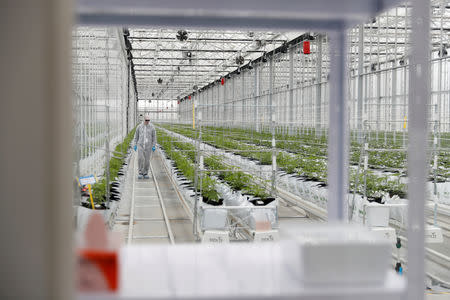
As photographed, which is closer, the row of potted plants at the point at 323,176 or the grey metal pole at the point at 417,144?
the grey metal pole at the point at 417,144

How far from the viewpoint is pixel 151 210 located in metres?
9.44

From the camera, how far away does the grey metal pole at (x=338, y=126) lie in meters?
2.06

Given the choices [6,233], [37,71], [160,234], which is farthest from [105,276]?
[160,234]

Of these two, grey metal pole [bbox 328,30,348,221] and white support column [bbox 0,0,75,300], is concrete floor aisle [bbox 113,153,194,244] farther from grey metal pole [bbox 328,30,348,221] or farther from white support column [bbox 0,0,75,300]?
white support column [bbox 0,0,75,300]

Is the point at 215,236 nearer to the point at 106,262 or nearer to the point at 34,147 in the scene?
the point at 106,262

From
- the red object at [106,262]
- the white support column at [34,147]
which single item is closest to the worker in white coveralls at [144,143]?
the red object at [106,262]

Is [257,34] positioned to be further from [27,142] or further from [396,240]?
[27,142]

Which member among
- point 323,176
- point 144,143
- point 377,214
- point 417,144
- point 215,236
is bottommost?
point 215,236

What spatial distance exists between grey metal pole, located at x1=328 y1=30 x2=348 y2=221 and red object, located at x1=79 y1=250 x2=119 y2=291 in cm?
116

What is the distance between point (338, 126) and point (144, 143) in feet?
38.4

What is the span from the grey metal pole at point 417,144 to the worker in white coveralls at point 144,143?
12.1 m

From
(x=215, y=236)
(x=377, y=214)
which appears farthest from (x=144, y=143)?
(x=377, y=214)

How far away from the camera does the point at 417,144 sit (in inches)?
60.4

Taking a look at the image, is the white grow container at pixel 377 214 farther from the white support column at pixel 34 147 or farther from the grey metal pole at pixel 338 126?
the white support column at pixel 34 147
